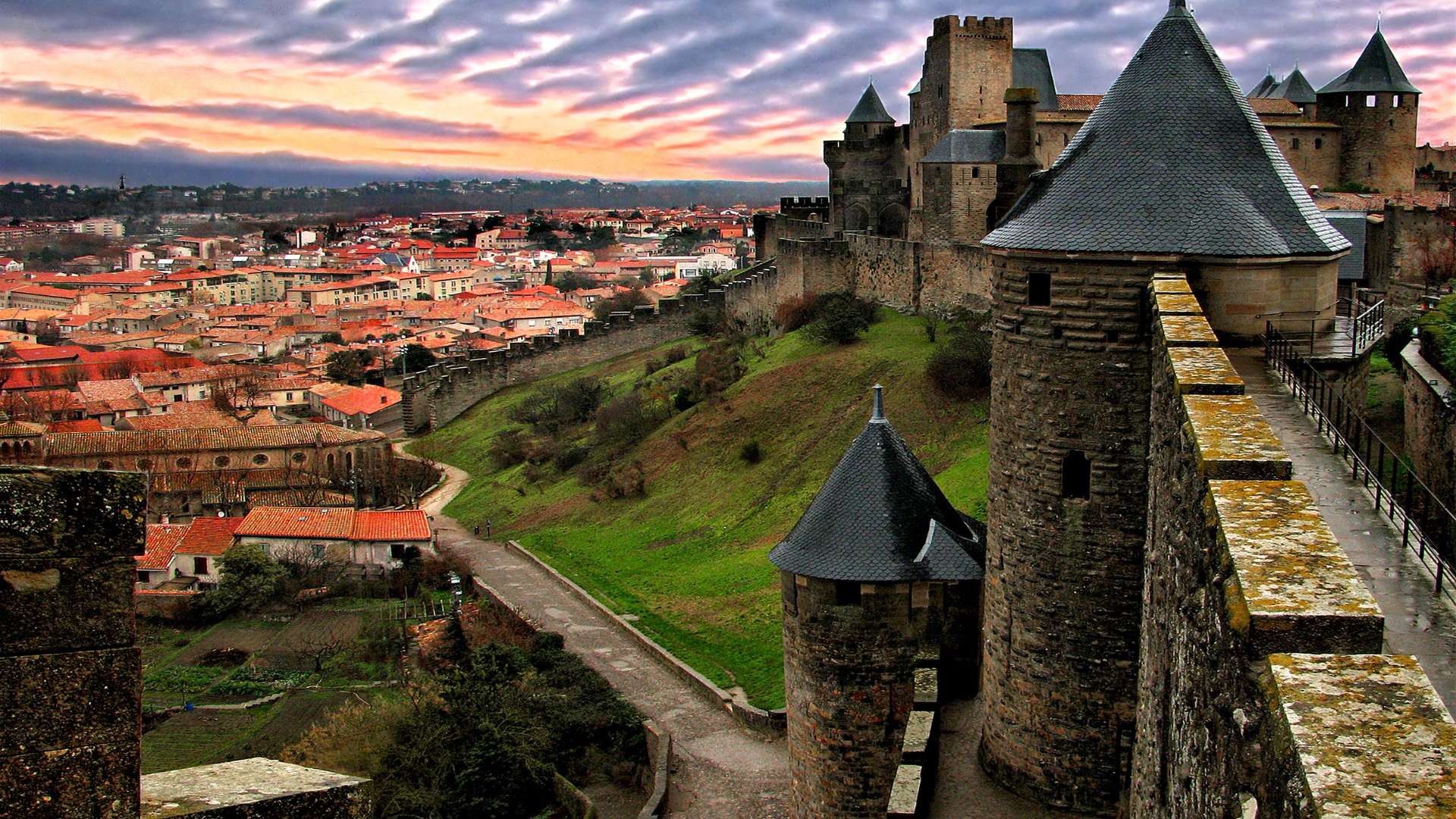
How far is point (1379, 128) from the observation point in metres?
41.2

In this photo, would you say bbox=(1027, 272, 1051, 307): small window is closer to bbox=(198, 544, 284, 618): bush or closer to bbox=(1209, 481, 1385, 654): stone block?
bbox=(1209, 481, 1385, 654): stone block

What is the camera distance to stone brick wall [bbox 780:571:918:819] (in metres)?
11.8

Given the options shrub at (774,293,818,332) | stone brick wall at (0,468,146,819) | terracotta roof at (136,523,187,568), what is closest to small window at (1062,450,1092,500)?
stone brick wall at (0,468,146,819)

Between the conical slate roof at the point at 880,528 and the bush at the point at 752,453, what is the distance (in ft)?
60.0

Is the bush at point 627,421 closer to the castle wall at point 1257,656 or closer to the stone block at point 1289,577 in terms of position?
the castle wall at point 1257,656

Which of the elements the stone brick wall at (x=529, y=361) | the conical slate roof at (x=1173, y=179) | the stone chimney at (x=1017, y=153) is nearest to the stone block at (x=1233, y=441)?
the conical slate roof at (x=1173, y=179)

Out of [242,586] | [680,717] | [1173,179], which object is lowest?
[242,586]

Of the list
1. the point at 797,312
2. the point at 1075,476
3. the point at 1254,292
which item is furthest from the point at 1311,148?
the point at 1075,476

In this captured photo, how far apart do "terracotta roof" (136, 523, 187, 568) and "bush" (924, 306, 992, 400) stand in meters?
21.2

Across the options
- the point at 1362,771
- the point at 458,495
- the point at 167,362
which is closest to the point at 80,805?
the point at 1362,771

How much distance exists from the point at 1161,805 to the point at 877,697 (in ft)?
19.1

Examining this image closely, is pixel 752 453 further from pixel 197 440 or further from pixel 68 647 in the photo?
pixel 197 440

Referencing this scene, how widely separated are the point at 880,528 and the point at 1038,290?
3229 mm

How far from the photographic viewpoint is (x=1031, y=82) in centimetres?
3988
